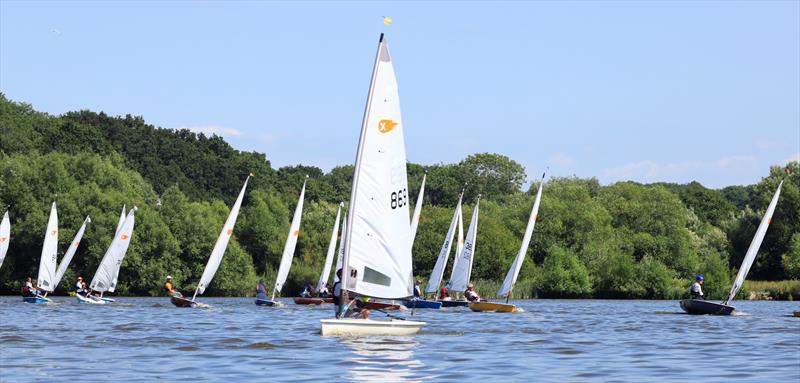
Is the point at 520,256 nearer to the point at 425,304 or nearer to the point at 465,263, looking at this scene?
the point at 425,304

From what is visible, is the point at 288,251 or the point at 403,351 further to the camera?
the point at 288,251

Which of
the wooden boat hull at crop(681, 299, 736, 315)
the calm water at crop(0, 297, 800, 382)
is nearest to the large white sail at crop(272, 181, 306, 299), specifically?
the calm water at crop(0, 297, 800, 382)

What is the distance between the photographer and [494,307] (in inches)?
2040

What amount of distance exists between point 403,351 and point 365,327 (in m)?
1.85

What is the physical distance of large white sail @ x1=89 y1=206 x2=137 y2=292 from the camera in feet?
199

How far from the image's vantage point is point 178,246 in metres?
79.5

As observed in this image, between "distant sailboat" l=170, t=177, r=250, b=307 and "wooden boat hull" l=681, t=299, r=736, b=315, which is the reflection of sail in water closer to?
"wooden boat hull" l=681, t=299, r=736, b=315

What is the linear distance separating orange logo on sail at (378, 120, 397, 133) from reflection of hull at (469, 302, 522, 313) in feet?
77.1

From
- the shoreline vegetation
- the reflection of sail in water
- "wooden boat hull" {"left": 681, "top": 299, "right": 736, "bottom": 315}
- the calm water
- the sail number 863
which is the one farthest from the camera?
the shoreline vegetation

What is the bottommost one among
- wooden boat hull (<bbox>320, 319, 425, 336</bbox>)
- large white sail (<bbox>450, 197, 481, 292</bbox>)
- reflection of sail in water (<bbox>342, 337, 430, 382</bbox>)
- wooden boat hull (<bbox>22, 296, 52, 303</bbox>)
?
reflection of sail in water (<bbox>342, 337, 430, 382</bbox>)

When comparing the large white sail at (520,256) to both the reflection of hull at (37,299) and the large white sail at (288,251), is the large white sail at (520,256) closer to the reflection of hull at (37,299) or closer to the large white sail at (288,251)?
the large white sail at (288,251)

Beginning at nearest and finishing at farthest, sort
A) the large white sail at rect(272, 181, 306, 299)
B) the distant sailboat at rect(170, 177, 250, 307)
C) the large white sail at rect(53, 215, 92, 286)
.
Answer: the distant sailboat at rect(170, 177, 250, 307) < the large white sail at rect(272, 181, 306, 299) < the large white sail at rect(53, 215, 92, 286)

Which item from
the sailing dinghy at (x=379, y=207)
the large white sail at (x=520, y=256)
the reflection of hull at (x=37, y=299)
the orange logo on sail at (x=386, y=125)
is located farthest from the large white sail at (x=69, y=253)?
the orange logo on sail at (x=386, y=125)

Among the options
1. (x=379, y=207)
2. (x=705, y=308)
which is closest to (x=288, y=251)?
(x=705, y=308)
